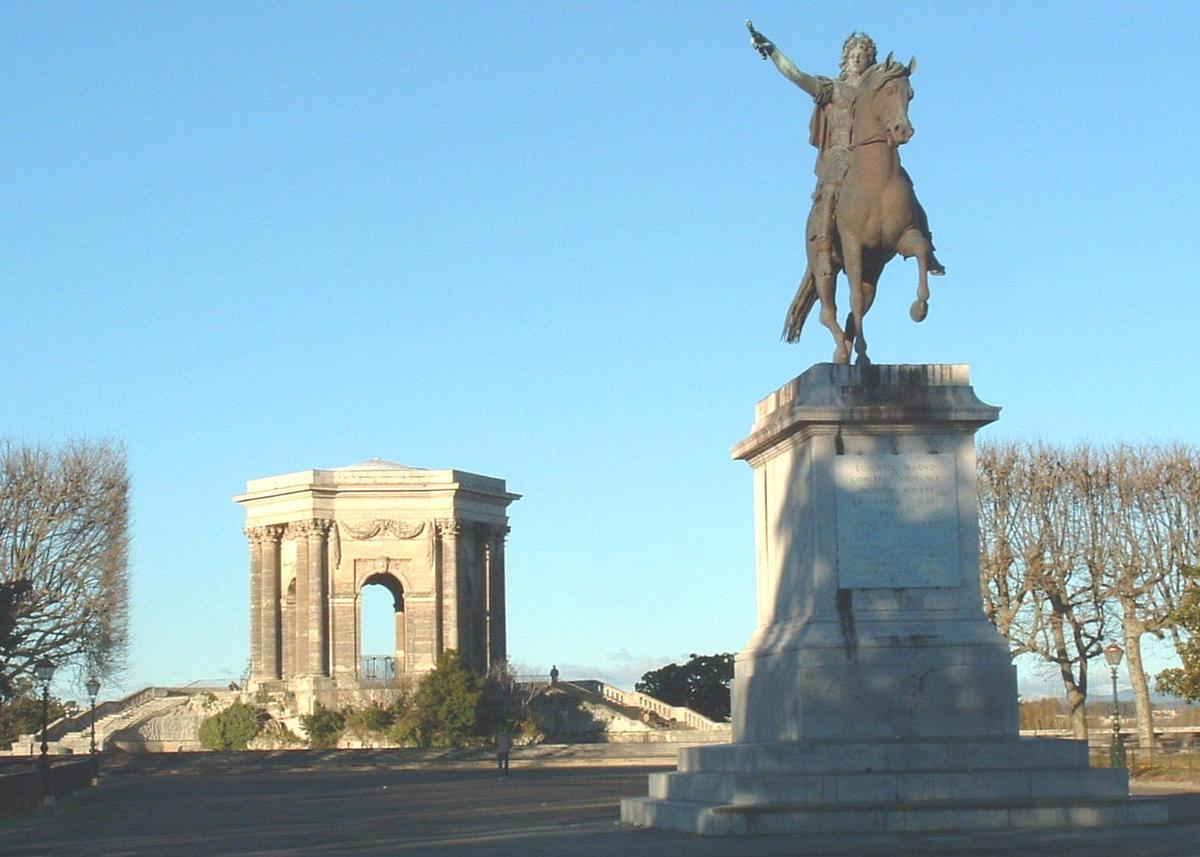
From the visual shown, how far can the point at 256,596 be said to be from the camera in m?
76.7

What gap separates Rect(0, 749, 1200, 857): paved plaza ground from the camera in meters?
16.3

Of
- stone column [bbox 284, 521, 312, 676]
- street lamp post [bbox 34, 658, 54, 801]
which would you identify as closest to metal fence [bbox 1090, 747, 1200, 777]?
street lamp post [bbox 34, 658, 54, 801]

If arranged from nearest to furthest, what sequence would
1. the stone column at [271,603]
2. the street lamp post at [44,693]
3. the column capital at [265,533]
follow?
the street lamp post at [44,693], the stone column at [271,603], the column capital at [265,533]

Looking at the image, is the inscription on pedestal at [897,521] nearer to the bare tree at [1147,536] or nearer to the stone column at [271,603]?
the bare tree at [1147,536]

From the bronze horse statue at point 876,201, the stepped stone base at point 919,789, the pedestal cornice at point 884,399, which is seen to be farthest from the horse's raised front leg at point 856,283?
the stepped stone base at point 919,789

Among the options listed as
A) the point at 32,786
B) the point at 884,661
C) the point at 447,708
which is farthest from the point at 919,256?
the point at 447,708

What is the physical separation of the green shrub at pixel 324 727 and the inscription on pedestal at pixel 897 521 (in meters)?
51.7

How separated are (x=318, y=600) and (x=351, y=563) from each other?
2.01 m

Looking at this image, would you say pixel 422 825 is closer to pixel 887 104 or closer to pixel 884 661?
pixel 884 661

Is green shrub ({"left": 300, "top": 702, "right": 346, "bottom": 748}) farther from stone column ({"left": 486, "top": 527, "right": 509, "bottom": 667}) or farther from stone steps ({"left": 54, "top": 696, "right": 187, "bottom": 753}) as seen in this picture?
stone column ({"left": 486, "top": 527, "right": 509, "bottom": 667})

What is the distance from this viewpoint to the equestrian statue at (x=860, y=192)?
19.8m

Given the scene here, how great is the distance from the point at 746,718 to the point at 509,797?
39.4 feet

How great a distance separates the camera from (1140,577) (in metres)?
51.2

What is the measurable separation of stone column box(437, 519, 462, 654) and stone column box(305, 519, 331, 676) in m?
3.99
